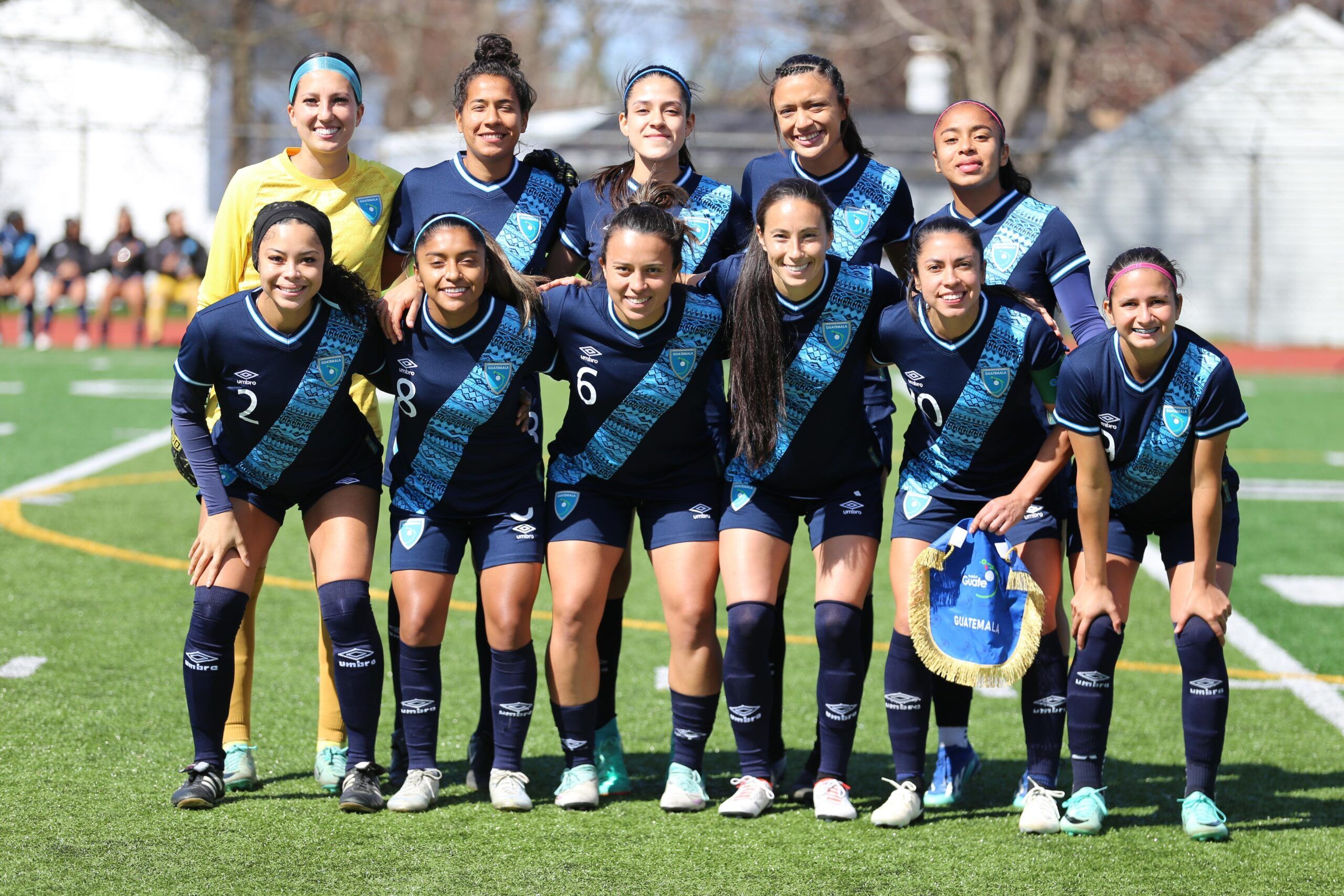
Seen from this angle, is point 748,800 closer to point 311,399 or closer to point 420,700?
point 420,700

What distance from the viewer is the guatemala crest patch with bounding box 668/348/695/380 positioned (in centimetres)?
418

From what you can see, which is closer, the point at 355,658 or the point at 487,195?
the point at 355,658

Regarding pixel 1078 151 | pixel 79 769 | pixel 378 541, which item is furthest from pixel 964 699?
pixel 1078 151

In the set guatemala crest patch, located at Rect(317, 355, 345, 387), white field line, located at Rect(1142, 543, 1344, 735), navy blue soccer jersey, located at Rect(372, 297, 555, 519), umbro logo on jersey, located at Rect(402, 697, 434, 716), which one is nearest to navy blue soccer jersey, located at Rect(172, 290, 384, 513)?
guatemala crest patch, located at Rect(317, 355, 345, 387)

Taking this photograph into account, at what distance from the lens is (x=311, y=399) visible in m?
4.11

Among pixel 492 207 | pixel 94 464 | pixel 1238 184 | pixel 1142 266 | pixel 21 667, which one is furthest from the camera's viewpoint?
pixel 1238 184

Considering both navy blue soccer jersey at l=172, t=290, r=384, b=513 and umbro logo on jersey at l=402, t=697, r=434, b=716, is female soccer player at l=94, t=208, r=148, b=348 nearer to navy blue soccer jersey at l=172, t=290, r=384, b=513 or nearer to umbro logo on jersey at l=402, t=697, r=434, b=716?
navy blue soccer jersey at l=172, t=290, r=384, b=513

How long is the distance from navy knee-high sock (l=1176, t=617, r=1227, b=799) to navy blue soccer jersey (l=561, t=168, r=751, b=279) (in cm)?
172

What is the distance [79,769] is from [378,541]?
3.77 m

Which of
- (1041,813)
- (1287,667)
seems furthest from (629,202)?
(1287,667)

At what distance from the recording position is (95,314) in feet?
78.5

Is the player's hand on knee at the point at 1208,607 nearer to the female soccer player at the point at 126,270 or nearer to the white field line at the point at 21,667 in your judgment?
the white field line at the point at 21,667

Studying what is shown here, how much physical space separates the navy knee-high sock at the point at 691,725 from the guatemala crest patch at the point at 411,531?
0.86 meters

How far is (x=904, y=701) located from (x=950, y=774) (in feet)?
1.18
